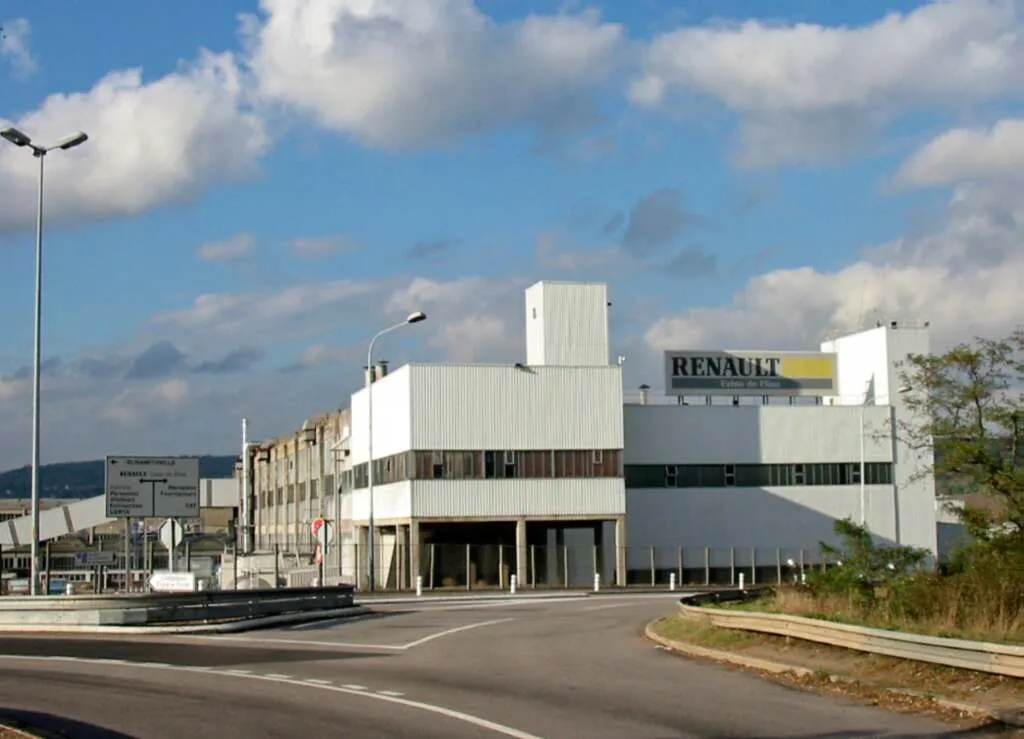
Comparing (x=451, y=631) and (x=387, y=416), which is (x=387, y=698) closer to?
(x=451, y=631)

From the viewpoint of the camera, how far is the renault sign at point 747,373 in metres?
64.8

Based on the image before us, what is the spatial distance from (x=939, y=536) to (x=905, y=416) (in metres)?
8.09

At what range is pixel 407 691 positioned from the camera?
1669 centimetres

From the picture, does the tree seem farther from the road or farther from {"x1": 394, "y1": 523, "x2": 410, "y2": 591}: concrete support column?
{"x1": 394, "y1": 523, "x2": 410, "y2": 591}: concrete support column

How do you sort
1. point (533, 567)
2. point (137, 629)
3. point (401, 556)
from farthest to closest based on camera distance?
1. point (533, 567)
2. point (401, 556)
3. point (137, 629)

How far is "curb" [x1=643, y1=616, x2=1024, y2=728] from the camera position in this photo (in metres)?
12.9

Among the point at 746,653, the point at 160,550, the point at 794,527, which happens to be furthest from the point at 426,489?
the point at 160,550

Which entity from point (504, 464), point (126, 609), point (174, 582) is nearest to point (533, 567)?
point (504, 464)

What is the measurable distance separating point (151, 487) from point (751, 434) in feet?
121

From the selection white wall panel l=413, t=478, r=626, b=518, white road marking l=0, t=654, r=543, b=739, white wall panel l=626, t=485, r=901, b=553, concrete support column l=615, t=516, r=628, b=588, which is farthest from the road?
white wall panel l=626, t=485, r=901, b=553

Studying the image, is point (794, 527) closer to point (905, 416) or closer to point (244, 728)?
point (905, 416)

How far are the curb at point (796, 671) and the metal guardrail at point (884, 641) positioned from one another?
638 millimetres

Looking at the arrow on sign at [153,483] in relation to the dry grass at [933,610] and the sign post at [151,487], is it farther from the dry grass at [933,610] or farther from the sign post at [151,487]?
the dry grass at [933,610]

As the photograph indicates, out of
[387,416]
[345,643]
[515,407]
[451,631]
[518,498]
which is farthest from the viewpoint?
[387,416]
